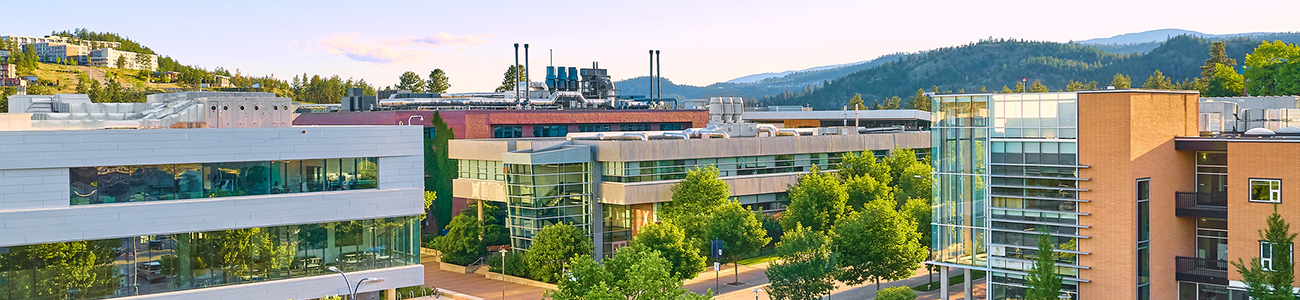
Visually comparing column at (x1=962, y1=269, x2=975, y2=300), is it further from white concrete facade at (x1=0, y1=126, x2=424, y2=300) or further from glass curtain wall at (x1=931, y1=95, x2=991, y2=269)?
white concrete facade at (x1=0, y1=126, x2=424, y2=300)

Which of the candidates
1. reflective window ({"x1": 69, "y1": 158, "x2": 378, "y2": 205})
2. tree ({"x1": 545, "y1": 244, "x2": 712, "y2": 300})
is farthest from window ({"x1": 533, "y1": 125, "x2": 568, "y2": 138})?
tree ({"x1": 545, "y1": 244, "x2": 712, "y2": 300})

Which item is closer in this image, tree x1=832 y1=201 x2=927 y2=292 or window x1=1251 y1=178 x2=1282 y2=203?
window x1=1251 y1=178 x2=1282 y2=203

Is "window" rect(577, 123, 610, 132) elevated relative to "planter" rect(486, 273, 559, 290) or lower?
elevated

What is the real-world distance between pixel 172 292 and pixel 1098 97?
112 feet

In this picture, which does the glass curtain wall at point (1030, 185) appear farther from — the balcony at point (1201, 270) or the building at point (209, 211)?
the building at point (209, 211)

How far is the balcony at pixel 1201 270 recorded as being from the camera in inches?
1457

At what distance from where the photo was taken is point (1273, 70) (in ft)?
337

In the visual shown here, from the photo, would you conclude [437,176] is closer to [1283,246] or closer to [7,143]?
[7,143]

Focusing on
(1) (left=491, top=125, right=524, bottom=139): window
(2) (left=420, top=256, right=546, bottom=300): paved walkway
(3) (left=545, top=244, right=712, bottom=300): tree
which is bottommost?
(2) (left=420, top=256, right=546, bottom=300): paved walkway

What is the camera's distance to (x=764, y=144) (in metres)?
69.7

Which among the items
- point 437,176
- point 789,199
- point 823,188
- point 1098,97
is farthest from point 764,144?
point 1098,97

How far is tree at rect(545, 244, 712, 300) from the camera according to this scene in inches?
1451

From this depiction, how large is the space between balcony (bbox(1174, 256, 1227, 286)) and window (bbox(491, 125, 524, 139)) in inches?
2030

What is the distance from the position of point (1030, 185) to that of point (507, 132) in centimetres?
4802
